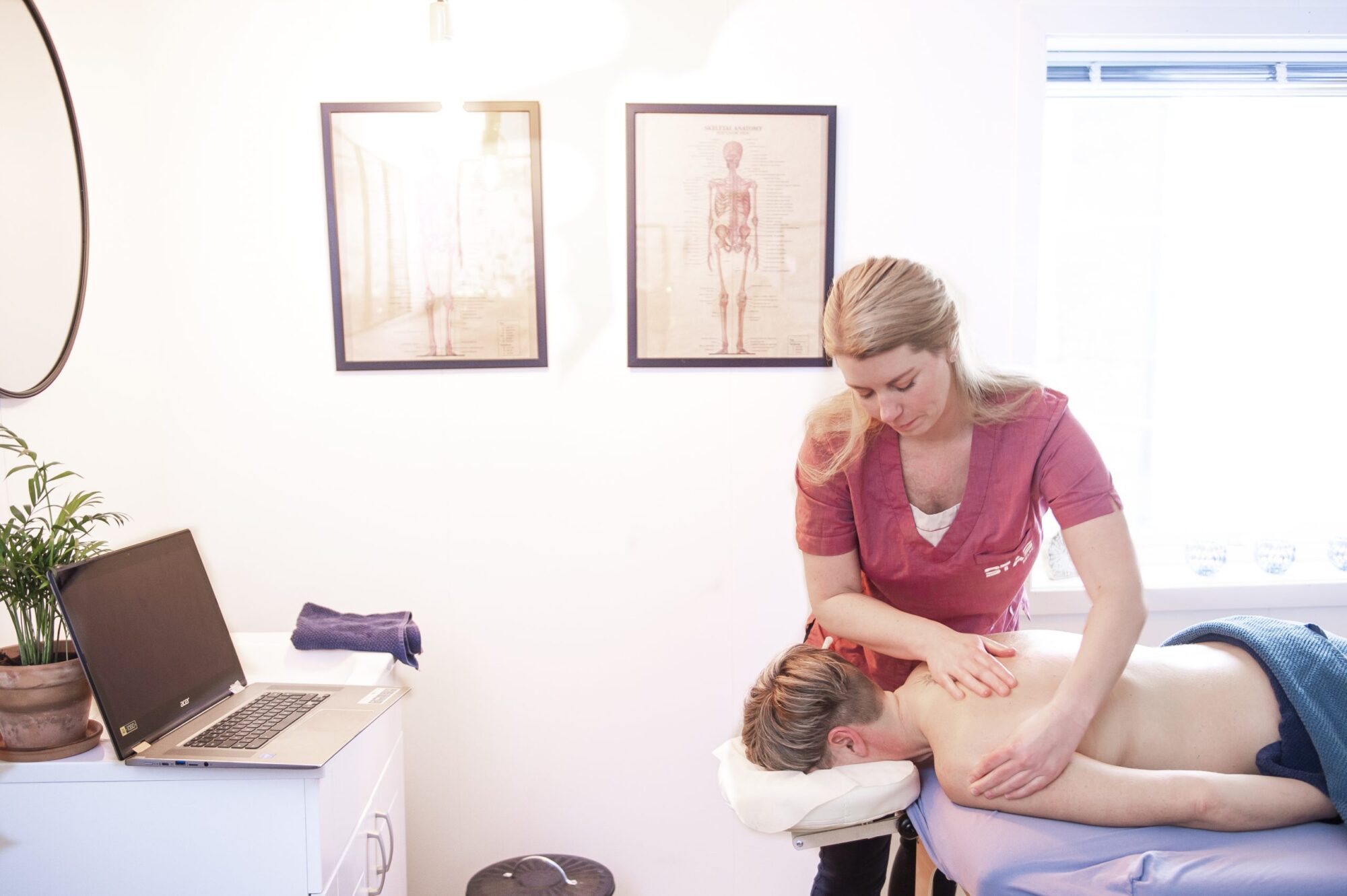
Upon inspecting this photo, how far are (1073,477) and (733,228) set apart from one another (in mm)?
1015

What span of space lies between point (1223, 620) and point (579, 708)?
135 cm

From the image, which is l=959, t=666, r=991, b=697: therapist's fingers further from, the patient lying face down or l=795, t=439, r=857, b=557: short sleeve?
l=795, t=439, r=857, b=557: short sleeve

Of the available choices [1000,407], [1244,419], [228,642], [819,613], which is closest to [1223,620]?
[1000,407]

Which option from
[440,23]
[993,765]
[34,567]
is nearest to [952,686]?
[993,765]

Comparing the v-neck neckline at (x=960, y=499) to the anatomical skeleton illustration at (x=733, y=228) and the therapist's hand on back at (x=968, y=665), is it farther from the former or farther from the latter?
the anatomical skeleton illustration at (x=733, y=228)

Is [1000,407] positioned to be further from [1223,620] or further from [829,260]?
[829,260]

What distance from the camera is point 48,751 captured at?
4.00ft

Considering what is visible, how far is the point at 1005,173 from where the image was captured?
84.7 inches

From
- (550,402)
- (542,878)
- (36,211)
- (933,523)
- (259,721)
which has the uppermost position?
(36,211)

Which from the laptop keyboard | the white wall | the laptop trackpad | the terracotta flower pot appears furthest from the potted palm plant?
the white wall

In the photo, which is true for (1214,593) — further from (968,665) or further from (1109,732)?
(968,665)

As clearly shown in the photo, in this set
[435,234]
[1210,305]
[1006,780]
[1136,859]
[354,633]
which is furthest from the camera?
[1210,305]

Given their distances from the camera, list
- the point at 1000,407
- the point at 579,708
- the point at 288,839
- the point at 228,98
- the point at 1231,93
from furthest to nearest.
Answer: the point at 1231,93 < the point at 579,708 < the point at 228,98 < the point at 1000,407 < the point at 288,839

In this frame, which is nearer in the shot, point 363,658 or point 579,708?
point 363,658
